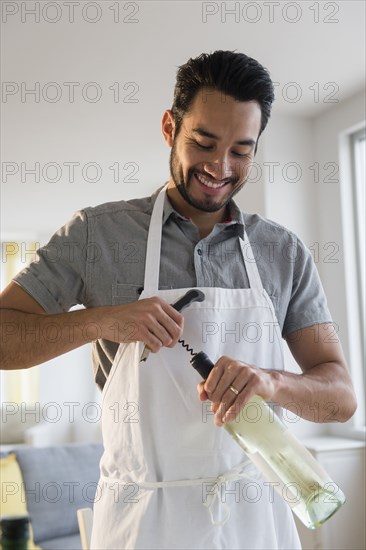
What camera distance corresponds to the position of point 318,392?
1.26m

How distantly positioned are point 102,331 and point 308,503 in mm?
418

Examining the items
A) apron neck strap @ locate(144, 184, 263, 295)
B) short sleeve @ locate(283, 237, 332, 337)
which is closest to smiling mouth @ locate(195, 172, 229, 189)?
apron neck strap @ locate(144, 184, 263, 295)

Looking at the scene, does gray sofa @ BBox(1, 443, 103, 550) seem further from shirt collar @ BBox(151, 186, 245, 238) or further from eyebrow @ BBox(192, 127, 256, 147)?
eyebrow @ BBox(192, 127, 256, 147)

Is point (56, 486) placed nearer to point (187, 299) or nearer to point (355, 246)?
point (355, 246)

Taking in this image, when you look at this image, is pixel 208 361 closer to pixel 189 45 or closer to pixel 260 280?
pixel 260 280

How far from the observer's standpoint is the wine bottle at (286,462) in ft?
3.47

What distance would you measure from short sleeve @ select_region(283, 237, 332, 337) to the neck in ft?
0.55

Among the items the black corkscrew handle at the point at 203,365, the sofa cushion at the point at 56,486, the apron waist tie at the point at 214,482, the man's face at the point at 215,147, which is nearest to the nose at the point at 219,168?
the man's face at the point at 215,147

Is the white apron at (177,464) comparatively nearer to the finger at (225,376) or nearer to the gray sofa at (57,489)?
the finger at (225,376)

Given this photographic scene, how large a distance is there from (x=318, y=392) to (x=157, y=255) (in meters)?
0.38

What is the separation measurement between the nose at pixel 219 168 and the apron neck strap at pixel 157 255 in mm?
138

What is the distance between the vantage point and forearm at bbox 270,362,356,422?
3.95ft

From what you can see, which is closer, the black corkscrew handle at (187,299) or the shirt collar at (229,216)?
the black corkscrew handle at (187,299)

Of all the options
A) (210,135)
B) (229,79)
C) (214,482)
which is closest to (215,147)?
(210,135)
